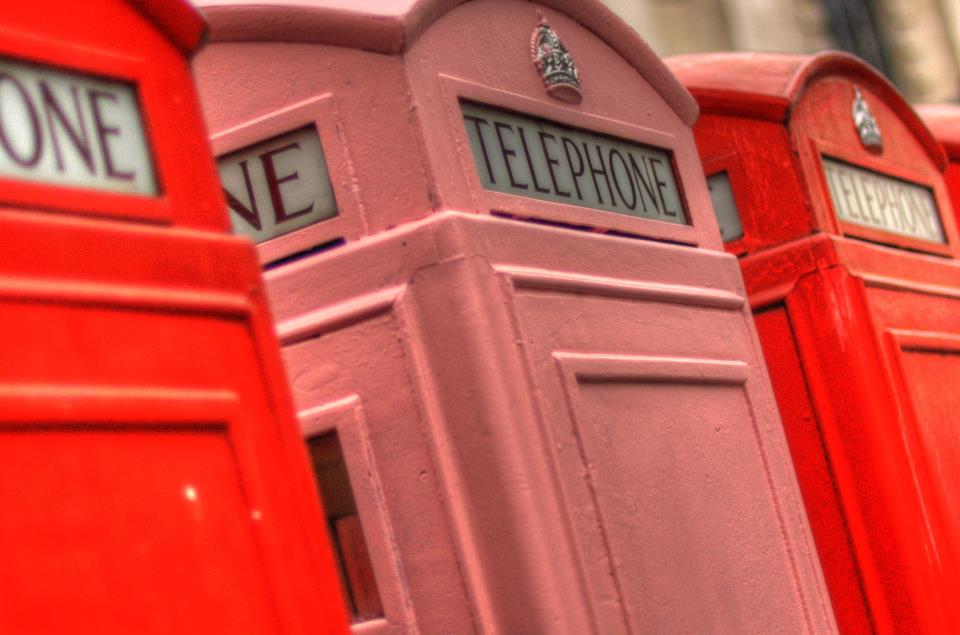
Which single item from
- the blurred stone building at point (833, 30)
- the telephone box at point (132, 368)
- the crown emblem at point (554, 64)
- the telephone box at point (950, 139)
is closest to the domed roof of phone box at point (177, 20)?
the telephone box at point (132, 368)

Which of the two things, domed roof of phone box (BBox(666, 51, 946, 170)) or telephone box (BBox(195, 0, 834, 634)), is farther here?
domed roof of phone box (BBox(666, 51, 946, 170))

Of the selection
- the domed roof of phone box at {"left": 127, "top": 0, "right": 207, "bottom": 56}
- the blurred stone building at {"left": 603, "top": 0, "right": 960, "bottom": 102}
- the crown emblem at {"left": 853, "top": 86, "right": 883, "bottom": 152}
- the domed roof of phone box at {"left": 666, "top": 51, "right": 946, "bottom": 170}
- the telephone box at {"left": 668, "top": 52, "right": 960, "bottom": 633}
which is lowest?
the telephone box at {"left": 668, "top": 52, "right": 960, "bottom": 633}

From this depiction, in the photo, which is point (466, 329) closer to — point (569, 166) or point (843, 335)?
point (569, 166)

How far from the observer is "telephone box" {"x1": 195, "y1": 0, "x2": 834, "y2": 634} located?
6.98 feet

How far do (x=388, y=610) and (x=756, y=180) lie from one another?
1.49 m

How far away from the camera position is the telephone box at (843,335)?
122 inches

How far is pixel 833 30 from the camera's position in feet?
29.3

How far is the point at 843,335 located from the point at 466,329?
1.28 meters

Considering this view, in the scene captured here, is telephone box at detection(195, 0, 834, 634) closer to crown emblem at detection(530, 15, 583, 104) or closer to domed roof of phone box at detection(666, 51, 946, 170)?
crown emblem at detection(530, 15, 583, 104)

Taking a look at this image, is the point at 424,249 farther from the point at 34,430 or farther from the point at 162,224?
the point at 34,430

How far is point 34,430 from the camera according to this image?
1297 millimetres

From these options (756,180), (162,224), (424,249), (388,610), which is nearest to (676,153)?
(756,180)

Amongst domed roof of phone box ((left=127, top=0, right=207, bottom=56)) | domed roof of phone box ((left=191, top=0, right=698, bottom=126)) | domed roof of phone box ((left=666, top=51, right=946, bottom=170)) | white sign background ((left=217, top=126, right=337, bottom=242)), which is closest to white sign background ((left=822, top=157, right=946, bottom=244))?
domed roof of phone box ((left=666, top=51, right=946, bottom=170))

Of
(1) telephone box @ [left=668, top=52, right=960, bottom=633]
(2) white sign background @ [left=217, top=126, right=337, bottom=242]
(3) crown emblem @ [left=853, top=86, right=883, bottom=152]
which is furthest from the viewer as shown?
(3) crown emblem @ [left=853, top=86, right=883, bottom=152]
